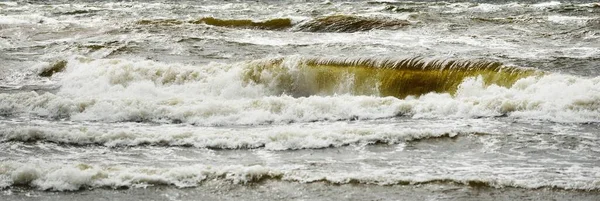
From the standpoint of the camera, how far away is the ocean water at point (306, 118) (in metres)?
6.70

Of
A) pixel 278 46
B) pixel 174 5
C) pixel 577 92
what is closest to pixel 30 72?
pixel 278 46

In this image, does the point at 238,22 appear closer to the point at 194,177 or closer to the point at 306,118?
the point at 306,118

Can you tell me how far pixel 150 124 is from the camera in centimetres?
988

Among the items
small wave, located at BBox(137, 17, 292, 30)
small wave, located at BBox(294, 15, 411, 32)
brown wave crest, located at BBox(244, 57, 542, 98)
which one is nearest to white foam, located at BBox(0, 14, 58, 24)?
small wave, located at BBox(137, 17, 292, 30)

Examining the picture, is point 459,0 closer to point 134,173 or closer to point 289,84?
point 289,84

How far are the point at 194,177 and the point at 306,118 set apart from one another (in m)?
3.31

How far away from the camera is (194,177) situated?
22.6 feet

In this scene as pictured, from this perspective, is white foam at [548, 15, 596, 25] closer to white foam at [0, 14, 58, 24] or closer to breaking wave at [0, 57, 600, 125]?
breaking wave at [0, 57, 600, 125]

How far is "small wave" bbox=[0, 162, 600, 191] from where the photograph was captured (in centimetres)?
658

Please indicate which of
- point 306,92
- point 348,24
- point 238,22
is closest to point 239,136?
point 306,92

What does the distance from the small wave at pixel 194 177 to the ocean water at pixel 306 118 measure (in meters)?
0.02

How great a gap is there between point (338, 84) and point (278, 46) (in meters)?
5.23

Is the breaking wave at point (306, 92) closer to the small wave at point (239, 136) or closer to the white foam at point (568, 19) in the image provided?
the small wave at point (239, 136)

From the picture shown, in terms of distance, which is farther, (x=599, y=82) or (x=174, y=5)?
(x=174, y=5)
